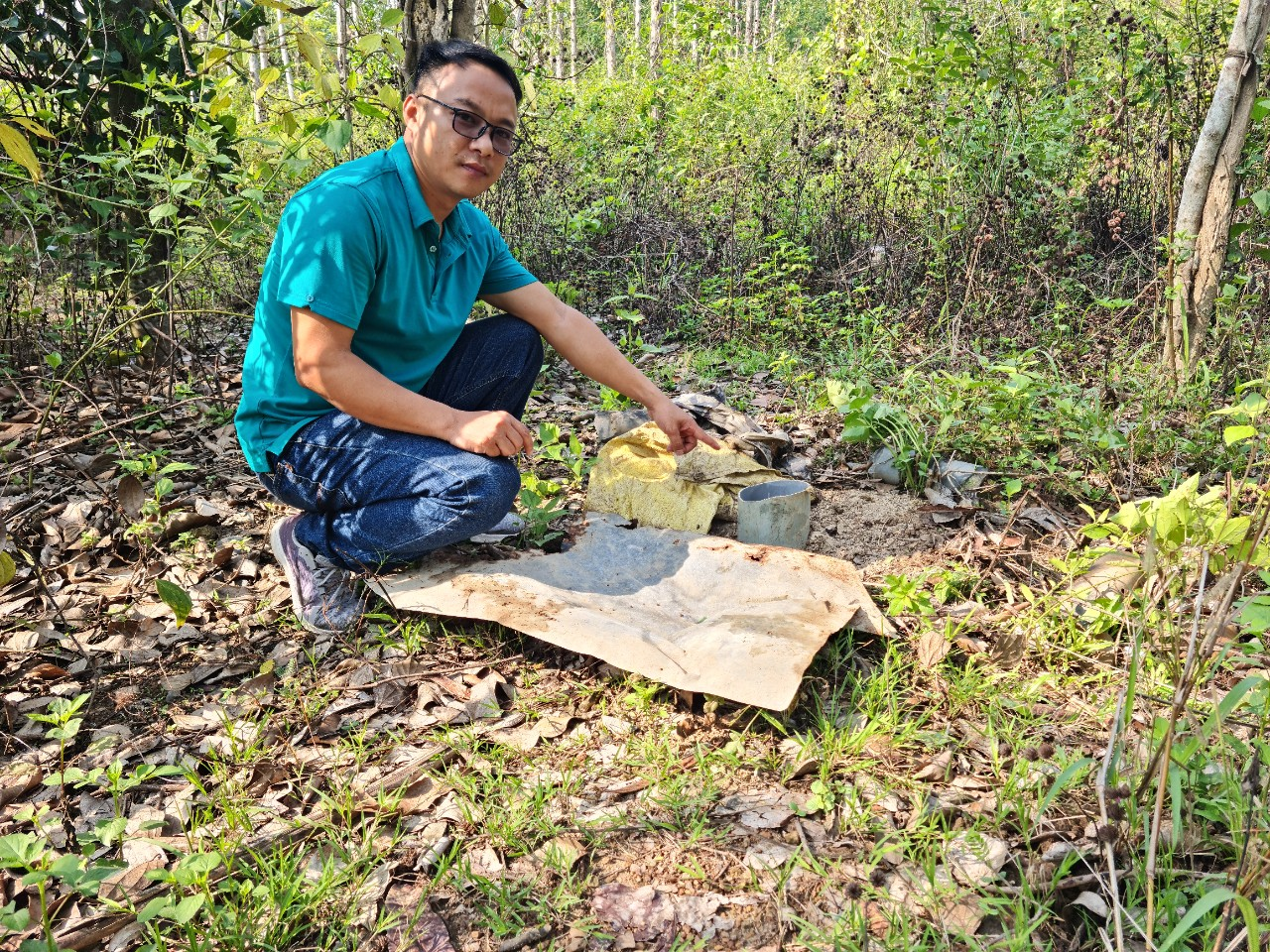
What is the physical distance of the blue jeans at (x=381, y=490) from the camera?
2490mm

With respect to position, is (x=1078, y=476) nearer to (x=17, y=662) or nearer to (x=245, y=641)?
(x=245, y=641)

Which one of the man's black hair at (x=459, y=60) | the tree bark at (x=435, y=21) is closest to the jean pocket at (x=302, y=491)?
the man's black hair at (x=459, y=60)

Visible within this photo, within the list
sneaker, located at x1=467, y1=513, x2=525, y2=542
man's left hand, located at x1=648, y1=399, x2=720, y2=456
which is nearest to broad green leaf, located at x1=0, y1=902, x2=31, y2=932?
sneaker, located at x1=467, y1=513, x2=525, y2=542

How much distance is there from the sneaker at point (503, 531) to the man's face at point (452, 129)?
3.46 ft

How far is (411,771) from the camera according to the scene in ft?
6.43

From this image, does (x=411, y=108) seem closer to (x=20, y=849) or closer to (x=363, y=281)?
(x=363, y=281)

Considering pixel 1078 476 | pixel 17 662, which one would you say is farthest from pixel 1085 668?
pixel 17 662

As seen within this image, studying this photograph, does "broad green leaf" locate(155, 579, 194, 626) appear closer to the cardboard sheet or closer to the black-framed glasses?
the cardboard sheet

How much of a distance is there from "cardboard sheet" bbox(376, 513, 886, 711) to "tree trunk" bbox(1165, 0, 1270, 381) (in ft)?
7.54

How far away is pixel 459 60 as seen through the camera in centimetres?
241

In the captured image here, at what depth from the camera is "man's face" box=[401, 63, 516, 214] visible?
239cm

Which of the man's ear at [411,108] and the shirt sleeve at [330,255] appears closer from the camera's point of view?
the shirt sleeve at [330,255]

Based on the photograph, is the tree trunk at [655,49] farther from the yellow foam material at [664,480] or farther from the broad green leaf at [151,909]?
the broad green leaf at [151,909]

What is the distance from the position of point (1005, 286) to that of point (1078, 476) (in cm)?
219
